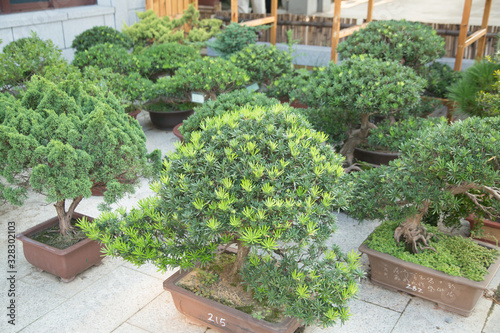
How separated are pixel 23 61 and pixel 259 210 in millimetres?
4217

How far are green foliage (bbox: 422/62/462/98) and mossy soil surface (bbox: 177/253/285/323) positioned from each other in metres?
4.83

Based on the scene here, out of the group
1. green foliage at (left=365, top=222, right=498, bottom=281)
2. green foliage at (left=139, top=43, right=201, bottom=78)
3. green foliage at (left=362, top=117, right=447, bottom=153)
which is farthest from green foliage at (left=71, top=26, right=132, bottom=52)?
green foliage at (left=365, top=222, right=498, bottom=281)

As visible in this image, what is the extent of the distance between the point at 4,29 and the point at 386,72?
6045 millimetres

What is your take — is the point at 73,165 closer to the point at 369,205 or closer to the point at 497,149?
the point at 369,205

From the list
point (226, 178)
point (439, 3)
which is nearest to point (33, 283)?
point (226, 178)

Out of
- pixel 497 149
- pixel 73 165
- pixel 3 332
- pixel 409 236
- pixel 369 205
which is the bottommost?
pixel 3 332

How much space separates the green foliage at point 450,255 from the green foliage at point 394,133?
5.22ft

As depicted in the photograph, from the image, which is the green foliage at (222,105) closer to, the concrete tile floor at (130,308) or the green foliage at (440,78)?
the concrete tile floor at (130,308)

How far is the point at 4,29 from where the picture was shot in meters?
7.82

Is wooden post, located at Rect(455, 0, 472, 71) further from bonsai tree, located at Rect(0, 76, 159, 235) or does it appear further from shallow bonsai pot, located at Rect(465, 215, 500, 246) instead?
bonsai tree, located at Rect(0, 76, 159, 235)

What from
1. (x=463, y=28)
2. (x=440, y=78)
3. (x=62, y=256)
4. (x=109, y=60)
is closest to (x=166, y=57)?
(x=109, y=60)

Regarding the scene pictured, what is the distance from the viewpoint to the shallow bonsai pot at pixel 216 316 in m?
3.13

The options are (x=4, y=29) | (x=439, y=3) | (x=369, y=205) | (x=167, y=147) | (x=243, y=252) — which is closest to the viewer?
(x=243, y=252)

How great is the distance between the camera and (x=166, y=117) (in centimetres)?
764
